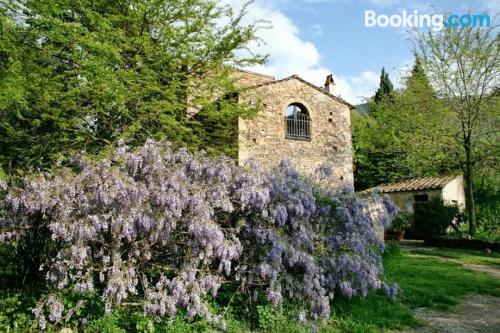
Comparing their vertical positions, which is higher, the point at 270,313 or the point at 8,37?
the point at 8,37

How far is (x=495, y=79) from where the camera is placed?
56.3ft

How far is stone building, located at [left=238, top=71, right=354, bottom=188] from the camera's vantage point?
14672 millimetres

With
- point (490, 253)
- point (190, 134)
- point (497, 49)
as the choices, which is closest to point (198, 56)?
point (190, 134)

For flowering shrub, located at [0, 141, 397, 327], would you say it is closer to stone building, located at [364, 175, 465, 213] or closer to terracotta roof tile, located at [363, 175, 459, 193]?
terracotta roof tile, located at [363, 175, 459, 193]

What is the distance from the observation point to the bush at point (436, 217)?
17969 millimetres

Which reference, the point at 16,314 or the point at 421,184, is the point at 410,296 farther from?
the point at 421,184

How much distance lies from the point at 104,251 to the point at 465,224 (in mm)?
19056

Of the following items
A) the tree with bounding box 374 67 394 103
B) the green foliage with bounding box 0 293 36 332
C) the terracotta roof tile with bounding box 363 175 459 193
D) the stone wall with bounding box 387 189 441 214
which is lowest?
the green foliage with bounding box 0 293 36 332

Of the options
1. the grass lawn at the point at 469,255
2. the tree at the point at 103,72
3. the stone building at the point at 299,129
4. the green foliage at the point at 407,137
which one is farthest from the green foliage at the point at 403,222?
the tree at the point at 103,72

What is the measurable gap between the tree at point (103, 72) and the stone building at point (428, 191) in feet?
38.2

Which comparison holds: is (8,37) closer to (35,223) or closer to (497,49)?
(35,223)

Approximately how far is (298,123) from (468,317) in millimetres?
10569

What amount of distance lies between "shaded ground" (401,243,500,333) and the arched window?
921 centimetres

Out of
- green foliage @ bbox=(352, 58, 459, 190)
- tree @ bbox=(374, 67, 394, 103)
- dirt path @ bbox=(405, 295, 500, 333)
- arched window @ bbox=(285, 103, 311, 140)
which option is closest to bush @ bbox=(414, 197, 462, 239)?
green foliage @ bbox=(352, 58, 459, 190)
